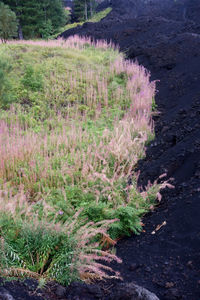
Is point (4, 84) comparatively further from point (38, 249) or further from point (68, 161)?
point (38, 249)

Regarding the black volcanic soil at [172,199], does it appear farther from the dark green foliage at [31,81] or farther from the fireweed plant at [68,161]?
the dark green foliage at [31,81]

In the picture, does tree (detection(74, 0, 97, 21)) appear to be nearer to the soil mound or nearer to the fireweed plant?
the fireweed plant

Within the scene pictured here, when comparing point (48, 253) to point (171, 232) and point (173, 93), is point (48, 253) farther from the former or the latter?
point (173, 93)

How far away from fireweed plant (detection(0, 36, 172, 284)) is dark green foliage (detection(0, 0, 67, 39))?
463 inches

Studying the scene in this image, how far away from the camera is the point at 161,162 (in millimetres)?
5082

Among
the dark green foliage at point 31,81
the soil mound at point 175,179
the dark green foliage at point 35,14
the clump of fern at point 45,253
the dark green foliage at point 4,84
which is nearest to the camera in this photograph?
the clump of fern at point 45,253

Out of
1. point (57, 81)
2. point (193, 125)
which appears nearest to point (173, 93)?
point (193, 125)

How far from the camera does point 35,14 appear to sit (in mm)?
23281

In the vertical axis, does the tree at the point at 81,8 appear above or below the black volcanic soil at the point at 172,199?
above

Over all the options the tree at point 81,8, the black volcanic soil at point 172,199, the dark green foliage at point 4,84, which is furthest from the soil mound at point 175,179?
the tree at point 81,8

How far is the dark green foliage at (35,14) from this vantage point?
2266 centimetres

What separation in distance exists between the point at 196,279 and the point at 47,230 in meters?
1.43

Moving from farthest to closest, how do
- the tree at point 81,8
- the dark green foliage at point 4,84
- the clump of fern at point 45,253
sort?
the tree at point 81,8, the dark green foliage at point 4,84, the clump of fern at point 45,253

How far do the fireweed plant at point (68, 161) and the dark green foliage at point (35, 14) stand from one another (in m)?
11.8
